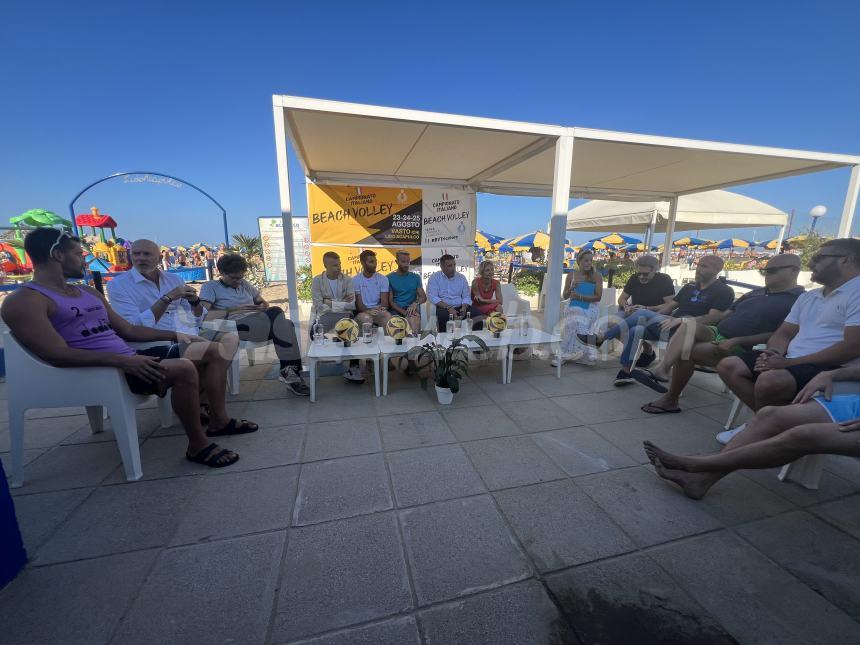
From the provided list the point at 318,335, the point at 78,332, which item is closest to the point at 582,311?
the point at 318,335

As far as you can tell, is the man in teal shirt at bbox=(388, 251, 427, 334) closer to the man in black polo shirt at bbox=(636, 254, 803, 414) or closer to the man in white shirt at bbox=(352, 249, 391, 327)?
the man in white shirt at bbox=(352, 249, 391, 327)

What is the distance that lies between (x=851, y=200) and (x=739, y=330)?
12.7 feet

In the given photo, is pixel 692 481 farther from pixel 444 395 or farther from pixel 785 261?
pixel 785 261

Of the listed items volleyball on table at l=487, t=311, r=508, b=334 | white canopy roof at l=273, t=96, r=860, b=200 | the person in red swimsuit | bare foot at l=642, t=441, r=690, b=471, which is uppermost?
white canopy roof at l=273, t=96, r=860, b=200

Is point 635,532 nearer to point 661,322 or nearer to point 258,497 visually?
point 258,497

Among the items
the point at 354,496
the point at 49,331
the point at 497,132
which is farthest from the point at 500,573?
the point at 497,132

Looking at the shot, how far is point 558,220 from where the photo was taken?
3.76 m

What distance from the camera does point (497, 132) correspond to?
3396 mm

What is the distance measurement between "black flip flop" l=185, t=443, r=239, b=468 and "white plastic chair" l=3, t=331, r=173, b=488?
287 millimetres

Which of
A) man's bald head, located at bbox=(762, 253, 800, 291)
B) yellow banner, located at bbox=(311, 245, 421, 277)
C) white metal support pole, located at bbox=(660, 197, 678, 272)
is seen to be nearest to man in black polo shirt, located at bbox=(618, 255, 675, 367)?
man's bald head, located at bbox=(762, 253, 800, 291)

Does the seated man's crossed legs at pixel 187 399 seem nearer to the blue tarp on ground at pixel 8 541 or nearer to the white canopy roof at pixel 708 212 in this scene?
the blue tarp on ground at pixel 8 541

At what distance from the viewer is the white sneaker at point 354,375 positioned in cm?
328

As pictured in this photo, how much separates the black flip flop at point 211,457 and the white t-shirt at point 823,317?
3.41 metres

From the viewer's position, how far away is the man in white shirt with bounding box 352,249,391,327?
3.88 m
